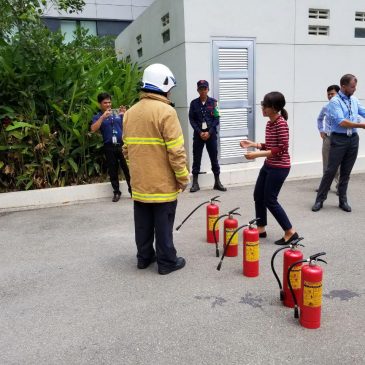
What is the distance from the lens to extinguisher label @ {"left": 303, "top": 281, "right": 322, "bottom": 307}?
2838 mm

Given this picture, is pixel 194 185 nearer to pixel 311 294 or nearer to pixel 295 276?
pixel 295 276

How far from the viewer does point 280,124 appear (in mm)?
4238

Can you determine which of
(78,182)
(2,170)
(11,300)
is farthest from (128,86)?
(11,300)

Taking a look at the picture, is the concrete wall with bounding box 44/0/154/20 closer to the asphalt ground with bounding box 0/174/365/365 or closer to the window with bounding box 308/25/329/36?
the window with bounding box 308/25/329/36

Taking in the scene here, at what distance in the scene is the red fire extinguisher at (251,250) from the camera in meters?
3.67

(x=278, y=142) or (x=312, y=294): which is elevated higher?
(x=278, y=142)

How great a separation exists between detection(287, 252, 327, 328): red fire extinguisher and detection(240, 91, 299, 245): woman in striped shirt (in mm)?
1516

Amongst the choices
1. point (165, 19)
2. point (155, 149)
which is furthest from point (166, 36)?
point (155, 149)

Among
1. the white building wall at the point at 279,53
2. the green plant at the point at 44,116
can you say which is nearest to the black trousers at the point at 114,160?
the green plant at the point at 44,116

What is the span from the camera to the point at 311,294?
2.86 meters

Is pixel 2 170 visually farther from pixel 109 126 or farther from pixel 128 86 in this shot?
pixel 128 86

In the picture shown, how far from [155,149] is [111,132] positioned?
3.20 m

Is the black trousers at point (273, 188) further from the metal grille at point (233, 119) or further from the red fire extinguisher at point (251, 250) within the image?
the metal grille at point (233, 119)

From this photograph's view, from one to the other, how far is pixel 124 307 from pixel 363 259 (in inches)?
104
